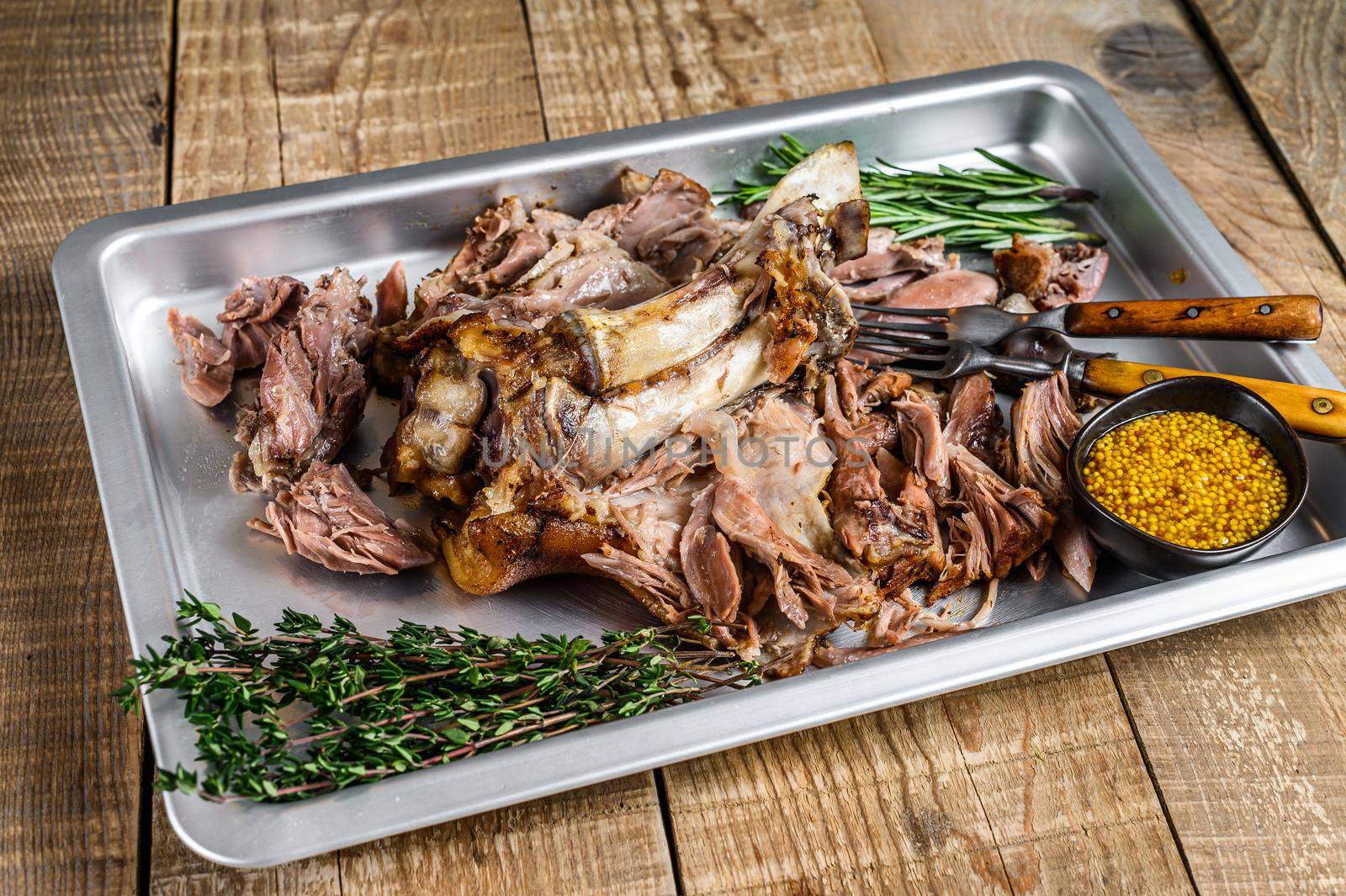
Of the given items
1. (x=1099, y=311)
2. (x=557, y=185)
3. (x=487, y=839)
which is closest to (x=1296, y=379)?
(x=1099, y=311)

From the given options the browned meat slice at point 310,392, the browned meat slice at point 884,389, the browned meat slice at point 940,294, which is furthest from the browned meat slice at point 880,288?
the browned meat slice at point 310,392

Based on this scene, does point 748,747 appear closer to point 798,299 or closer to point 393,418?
point 798,299

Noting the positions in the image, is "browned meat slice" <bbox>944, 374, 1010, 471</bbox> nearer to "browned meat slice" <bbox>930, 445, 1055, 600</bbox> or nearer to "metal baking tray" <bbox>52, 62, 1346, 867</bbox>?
"browned meat slice" <bbox>930, 445, 1055, 600</bbox>

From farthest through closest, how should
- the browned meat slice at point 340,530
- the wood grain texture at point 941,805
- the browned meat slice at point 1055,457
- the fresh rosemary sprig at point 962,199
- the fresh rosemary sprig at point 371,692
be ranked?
the fresh rosemary sprig at point 962,199, the browned meat slice at point 1055,457, the browned meat slice at point 340,530, the wood grain texture at point 941,805, the fresh rosemary sprig at point 371,692

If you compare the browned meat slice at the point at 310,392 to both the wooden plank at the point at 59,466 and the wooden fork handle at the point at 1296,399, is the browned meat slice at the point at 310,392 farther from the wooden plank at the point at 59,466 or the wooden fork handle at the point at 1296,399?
the wooden fork handle at the point at 1296,399

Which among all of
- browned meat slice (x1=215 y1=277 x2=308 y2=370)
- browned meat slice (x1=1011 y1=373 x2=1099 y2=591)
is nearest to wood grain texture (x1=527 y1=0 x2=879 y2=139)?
browned meat slice (x1=215 y1=277 x2=308 y2=370)

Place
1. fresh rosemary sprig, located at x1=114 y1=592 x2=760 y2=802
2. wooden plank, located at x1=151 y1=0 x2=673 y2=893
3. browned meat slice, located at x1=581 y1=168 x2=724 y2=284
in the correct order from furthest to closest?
1. wooden plank, located at x1=151 y1=0 x2=673 y2=893
2. browned meat slice, located at x1=581 y1=168 x2=724 y2=284
3. fresh rosemary sprig, located at x1=114 y1=592 x2=760 y2=802

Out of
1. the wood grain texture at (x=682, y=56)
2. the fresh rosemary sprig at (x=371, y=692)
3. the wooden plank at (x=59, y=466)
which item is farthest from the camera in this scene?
the wood grain texture at (x=682, y=56)
